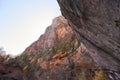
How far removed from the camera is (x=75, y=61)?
221 ft

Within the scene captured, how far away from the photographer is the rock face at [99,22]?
1802 centimetres

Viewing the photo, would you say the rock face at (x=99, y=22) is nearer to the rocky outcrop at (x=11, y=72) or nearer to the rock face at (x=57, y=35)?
the rocky outcrop at (x=11, y=72)

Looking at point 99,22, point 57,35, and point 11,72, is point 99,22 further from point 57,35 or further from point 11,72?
point 57,35

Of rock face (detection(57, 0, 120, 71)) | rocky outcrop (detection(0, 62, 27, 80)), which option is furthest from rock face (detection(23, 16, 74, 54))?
rock face (detection(57, 0, 120, 71))

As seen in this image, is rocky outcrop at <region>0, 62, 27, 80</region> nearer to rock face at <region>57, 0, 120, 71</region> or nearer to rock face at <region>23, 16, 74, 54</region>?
rock face at <region>57, 0, 120, 71</region>

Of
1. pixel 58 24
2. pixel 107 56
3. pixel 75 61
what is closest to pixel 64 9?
pixel 107 56

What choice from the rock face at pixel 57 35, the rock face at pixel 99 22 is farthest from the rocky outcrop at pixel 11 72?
the rock face at pixel 57 35

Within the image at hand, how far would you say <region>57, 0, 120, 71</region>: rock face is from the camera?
59.1 ft

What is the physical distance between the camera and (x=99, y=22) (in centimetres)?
1945

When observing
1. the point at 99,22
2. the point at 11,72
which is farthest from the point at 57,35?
the point at 99,22

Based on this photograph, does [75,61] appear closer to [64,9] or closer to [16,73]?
[16,73]

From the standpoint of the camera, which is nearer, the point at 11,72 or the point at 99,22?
the point at 99,22

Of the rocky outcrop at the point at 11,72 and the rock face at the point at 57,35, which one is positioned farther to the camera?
the rock face at the point at 57,35

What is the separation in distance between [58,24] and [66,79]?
5822 cm
